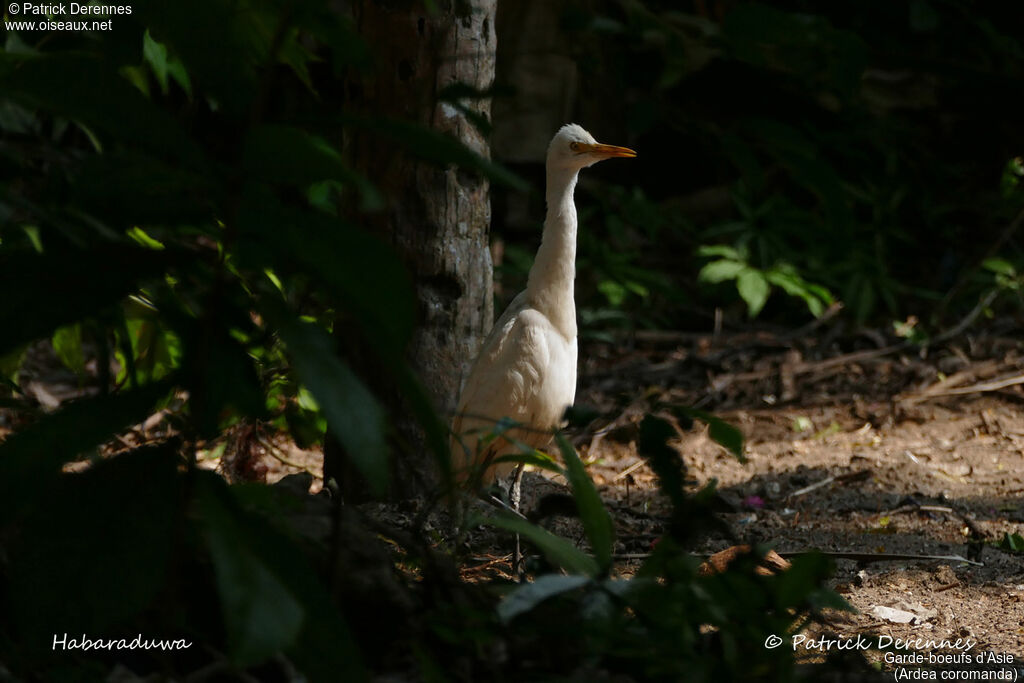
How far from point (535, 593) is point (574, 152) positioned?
251cm

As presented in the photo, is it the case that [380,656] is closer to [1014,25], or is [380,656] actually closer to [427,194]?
[427,194]

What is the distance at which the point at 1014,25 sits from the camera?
738 centimetres

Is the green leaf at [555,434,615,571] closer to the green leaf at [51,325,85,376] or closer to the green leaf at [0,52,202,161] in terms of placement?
the green leaf at [0,52,202,161]

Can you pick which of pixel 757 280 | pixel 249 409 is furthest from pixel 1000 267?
pixel 249 409

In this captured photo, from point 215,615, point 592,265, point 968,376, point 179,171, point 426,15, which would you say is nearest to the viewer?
point 179,171

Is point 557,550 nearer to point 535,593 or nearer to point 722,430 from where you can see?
point 535,593

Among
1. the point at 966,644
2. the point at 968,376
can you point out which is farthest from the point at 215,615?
the point at 968,376

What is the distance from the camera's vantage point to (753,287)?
219 inches

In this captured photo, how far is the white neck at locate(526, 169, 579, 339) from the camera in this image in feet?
11.6

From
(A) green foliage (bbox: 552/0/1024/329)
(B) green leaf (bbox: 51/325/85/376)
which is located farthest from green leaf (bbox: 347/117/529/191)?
(A) green foliage (bbox: 552/0/1024/329)

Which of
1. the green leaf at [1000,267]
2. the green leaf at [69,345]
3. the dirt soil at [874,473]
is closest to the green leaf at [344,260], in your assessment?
the dirt soil at [874,473]

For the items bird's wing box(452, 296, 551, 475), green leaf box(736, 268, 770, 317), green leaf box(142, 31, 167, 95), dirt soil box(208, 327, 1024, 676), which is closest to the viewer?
green leaf box(142, 31, 167, 95)

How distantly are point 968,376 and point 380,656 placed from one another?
4.22 m

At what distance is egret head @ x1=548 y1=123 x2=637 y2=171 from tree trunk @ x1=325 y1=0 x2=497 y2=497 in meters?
0.60
